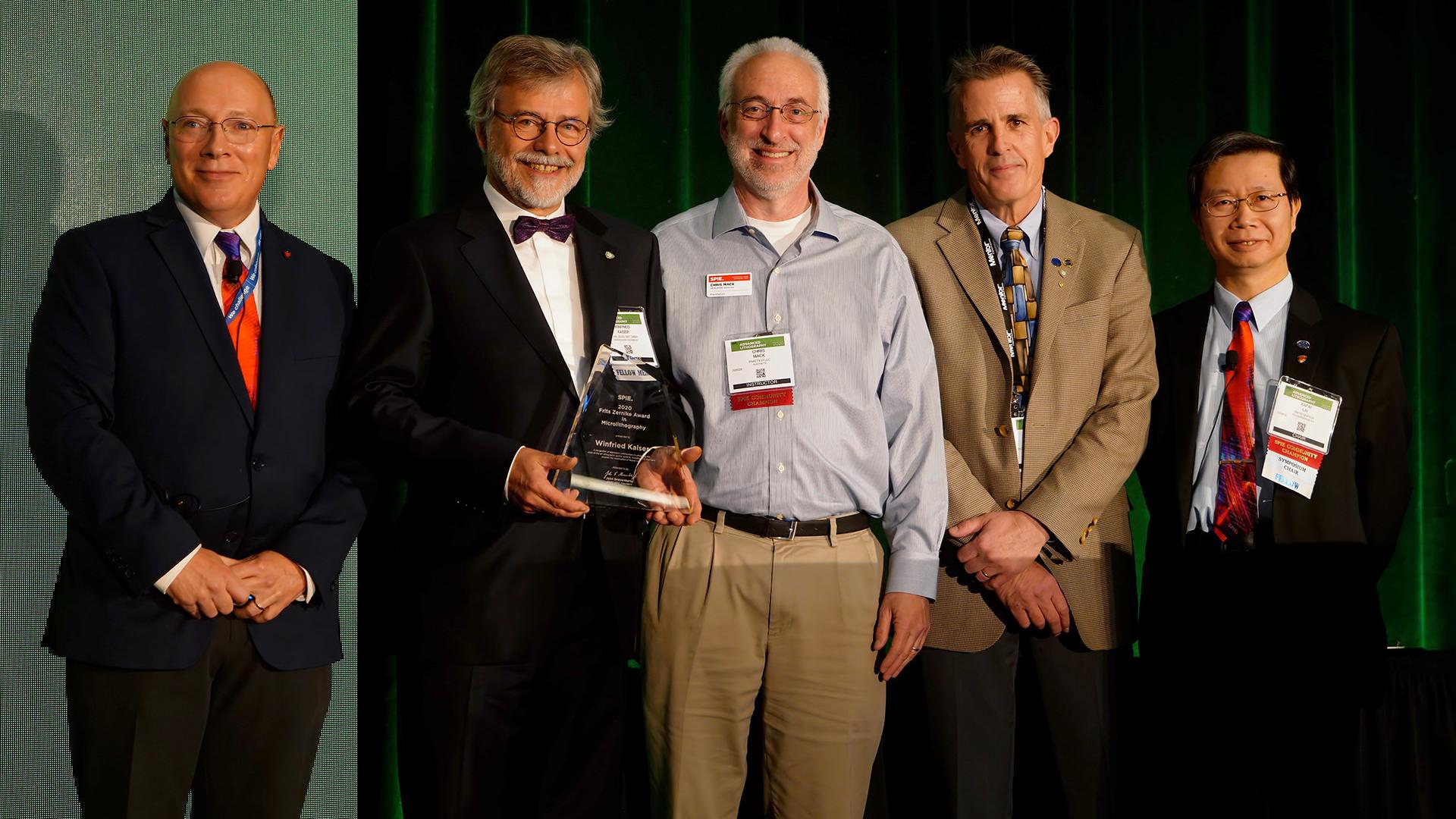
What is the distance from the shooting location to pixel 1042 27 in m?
3.97

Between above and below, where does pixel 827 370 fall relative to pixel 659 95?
below

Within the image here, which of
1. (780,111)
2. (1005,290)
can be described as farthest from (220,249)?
(1005,290)

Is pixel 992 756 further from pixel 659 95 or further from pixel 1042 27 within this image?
pixel 1042 27

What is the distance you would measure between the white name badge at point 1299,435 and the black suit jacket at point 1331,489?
0.09 feet

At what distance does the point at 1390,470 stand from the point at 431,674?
2206mm

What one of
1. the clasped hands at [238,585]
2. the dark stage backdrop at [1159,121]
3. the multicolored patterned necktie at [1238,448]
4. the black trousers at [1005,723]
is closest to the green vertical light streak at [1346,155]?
the dark stage backdrop at [1159,121]

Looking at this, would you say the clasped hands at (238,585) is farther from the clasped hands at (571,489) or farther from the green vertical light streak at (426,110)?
the green vertical light streak at (426,110)

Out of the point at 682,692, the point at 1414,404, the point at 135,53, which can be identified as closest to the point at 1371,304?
the point at 1414,404

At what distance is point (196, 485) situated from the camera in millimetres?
2080

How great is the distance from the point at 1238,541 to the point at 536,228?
1.76 metres

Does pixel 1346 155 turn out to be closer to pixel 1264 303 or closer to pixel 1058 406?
pixel 1264 303

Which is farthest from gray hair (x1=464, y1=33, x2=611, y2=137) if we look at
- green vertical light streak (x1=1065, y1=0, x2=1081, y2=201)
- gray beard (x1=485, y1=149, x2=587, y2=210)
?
green vertical light streak (x1=1065, y1=0, x2=1081, y2=201)

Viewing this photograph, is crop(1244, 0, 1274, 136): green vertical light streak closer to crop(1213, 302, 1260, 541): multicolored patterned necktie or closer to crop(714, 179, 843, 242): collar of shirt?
crop(1213, 302, 1260, 541): multicolored patterned necktie

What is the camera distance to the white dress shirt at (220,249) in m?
2.16
